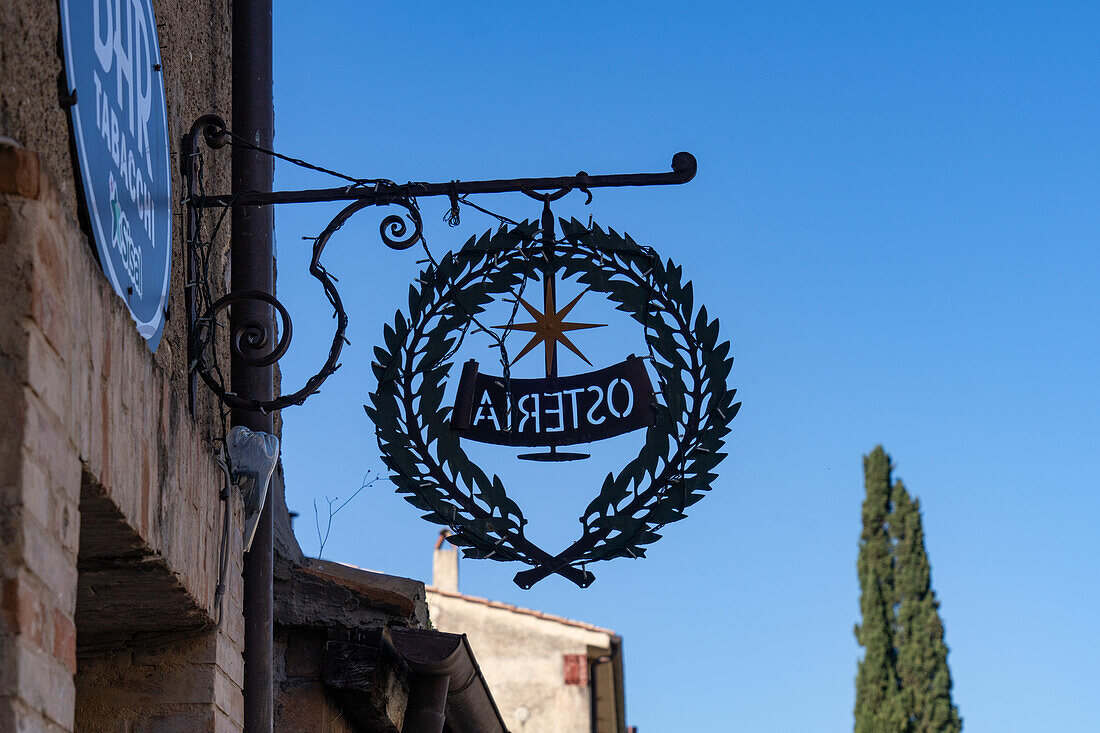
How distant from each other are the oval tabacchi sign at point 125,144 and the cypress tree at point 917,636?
22864 millimetres

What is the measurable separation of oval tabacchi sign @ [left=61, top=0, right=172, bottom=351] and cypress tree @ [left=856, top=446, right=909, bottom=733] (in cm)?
2277

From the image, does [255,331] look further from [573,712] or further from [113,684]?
[573,712]

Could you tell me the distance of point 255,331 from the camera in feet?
12.3

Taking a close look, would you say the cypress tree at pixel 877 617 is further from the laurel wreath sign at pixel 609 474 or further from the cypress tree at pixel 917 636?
the laurel wreath sign at pixel 609 474

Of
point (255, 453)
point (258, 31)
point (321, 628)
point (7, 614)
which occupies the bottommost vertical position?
point (7, 614)

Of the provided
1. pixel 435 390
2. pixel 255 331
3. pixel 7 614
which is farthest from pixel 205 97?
pixel 7 614

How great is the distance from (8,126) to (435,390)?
1.65 metres

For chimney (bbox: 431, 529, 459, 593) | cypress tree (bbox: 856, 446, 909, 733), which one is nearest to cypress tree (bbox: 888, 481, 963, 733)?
cypress tree (bbox: 856, 446, 909, 733)

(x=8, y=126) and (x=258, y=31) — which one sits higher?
(x=258, y=31)

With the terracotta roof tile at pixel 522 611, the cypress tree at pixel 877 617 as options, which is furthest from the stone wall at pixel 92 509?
the cypress tree at pixel 877 617

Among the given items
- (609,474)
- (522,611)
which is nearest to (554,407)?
(609,474)

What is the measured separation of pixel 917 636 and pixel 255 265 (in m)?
22.6

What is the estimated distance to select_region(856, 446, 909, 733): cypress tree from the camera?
2439cm

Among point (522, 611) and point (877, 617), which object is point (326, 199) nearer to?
point (522, 611)
